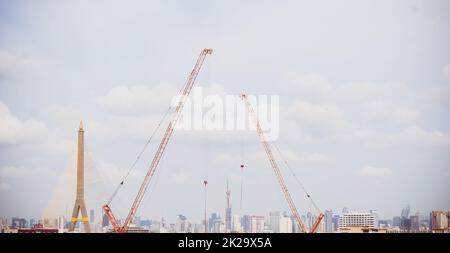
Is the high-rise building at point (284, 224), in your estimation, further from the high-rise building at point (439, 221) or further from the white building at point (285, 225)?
the high-rise building at point (439, 221)

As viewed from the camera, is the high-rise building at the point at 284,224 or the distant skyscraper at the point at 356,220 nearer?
the high-rise building at the point at 284,224

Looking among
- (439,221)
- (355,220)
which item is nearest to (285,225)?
(355,220)

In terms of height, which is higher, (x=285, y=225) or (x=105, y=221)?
(x=105, y=221)

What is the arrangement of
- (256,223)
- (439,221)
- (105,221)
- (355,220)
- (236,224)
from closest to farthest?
1. (439,221)
2. (256,223)
3. (236,224)
4. (355,220)
5. (105,221)

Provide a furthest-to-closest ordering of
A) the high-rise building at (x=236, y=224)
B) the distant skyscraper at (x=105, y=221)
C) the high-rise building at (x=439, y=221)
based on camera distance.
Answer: the distant skyscraper at (x=105, y=221) < the high-rise building at (x=236, y=224) < the high-rise building at (x=439, y=221)

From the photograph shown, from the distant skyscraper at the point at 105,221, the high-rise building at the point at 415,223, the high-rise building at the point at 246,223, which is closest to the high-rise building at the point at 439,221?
the high-rise building at the point at 415,223

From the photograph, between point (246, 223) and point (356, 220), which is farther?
point (356, 220)

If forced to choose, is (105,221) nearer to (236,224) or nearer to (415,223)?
(236,224)

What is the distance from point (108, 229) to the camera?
45500 mm

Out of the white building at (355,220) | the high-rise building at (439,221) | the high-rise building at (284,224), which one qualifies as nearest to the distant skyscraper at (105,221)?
the high-rise building at (284,224)

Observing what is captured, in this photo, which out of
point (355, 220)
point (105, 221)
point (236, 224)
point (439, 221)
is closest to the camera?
point (439, 221)

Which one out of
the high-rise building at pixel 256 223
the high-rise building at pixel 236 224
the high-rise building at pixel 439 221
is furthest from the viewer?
the high-rise building at pixel 236 224
